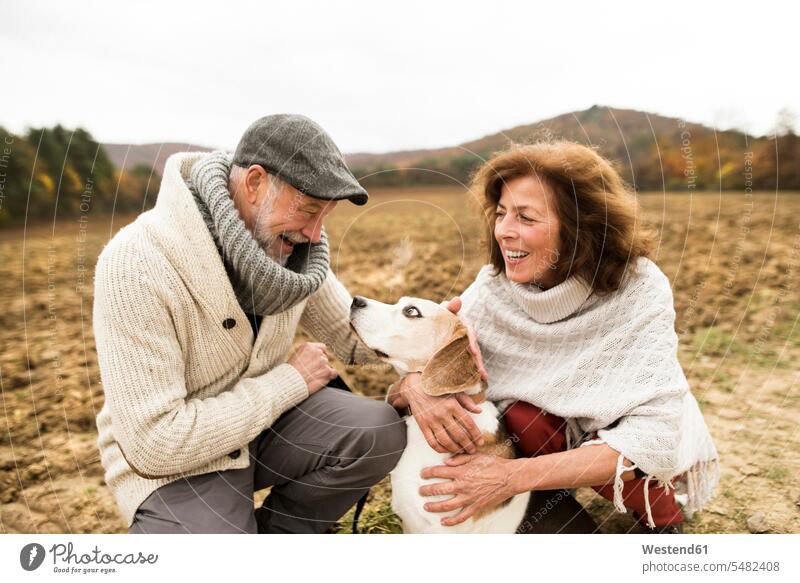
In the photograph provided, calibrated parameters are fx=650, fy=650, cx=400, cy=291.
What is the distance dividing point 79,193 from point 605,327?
2.80 meters

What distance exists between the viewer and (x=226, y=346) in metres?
2.50

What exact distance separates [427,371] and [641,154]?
5.21ft

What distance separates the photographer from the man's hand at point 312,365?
8.76ft

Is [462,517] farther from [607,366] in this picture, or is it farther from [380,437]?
[607,366]

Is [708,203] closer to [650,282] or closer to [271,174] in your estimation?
[650,282]

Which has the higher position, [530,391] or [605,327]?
[605,327]

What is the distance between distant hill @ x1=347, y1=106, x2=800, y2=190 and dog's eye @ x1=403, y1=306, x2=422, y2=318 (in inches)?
22.4

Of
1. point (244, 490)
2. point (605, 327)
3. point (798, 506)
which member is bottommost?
point (244, 490)

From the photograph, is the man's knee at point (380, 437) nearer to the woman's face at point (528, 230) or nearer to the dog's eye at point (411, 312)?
the dog's eye at point (411, 312)

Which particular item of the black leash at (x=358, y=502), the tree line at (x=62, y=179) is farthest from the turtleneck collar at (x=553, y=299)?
the tree line at (x=62, y=179)

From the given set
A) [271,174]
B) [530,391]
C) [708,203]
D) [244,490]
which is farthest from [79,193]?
[708,203]
